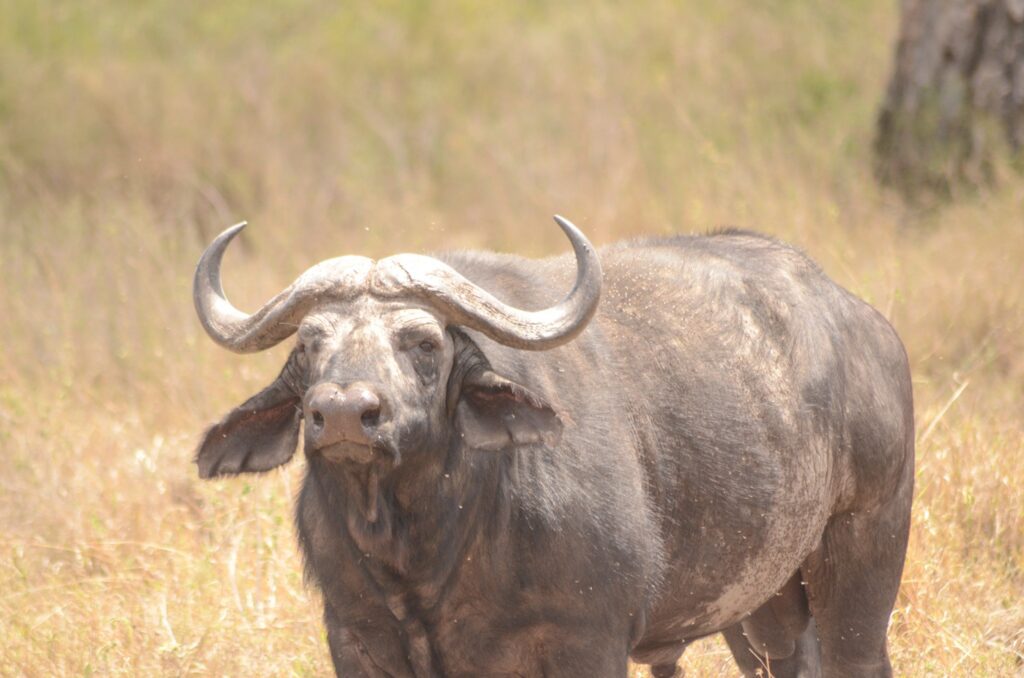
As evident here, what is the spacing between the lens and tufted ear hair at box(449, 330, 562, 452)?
407cm

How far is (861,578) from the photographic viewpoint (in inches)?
206

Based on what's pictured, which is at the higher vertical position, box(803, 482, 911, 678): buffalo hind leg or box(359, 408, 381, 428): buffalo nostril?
box(359, 408, 381, 428): buffalo nostril

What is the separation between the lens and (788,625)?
18.4ft

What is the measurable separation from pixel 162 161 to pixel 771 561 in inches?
368

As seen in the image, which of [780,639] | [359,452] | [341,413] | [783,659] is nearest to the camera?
[341,413]

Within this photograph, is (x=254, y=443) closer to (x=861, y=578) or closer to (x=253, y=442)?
(x=253, y=442)

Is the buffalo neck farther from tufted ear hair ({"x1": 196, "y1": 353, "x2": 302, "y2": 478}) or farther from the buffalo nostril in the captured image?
the buffalo nostril

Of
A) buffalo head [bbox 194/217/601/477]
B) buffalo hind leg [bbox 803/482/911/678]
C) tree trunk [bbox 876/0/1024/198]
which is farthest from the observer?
tree trunk [bbox 876/0/1024/198]

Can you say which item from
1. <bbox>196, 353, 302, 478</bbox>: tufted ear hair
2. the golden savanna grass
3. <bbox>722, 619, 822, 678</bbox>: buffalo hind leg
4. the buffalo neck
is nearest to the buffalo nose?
the buffalo neck

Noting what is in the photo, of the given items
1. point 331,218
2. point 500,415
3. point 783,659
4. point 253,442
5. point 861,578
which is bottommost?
point 783,659

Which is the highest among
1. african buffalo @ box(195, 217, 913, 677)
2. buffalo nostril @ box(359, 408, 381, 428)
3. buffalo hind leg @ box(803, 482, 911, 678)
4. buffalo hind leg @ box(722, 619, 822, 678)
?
buffalo nostril @ box(359, 408, 381, 428)

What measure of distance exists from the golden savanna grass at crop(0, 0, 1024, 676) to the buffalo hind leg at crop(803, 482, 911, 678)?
14.9 inches

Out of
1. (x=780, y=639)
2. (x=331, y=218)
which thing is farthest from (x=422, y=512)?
(x=331, y=218)

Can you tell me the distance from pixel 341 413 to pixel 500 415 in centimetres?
60
